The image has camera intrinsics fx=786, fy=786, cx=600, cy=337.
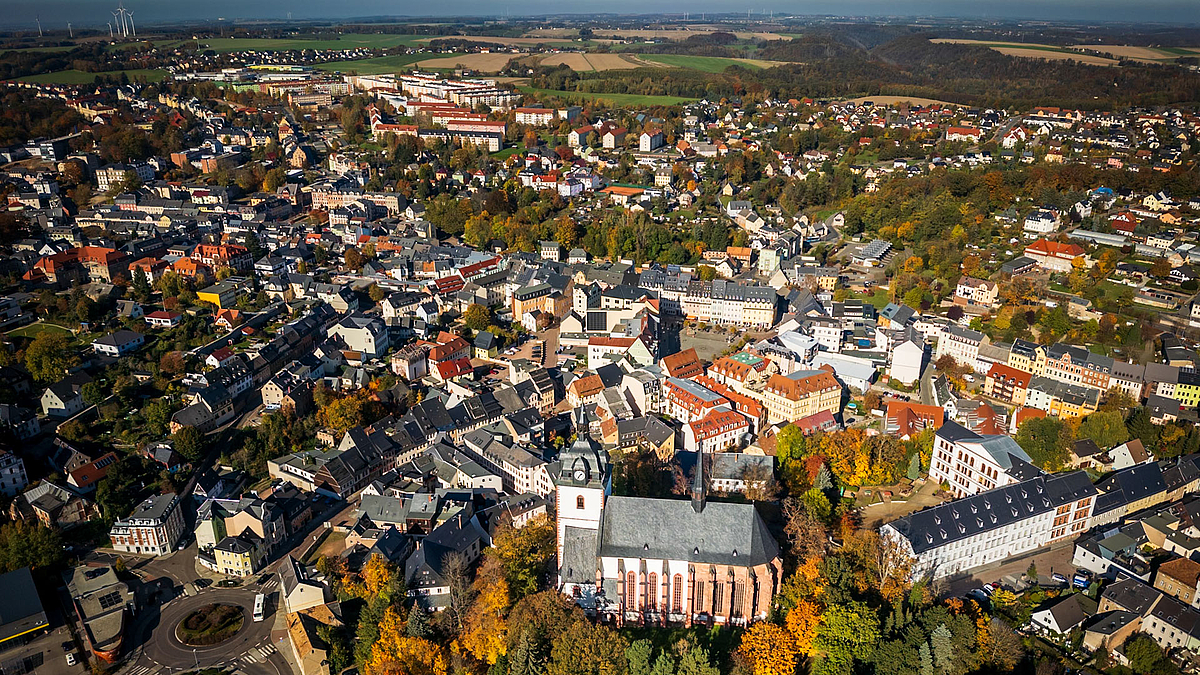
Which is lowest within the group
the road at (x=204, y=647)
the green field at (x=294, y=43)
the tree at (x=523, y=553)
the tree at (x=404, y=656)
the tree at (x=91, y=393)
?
the road at (x=204, y=647)

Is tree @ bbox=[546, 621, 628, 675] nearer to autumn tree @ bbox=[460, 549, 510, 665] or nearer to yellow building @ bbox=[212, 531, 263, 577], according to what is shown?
autumn tree @ bbox=[460, 549, 510, 665]

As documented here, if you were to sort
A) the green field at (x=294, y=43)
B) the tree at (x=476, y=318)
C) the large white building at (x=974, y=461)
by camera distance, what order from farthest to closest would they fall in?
the green field at (x=294, y=43)
the tree at (x=476, y=318)
the large white building at (x=974, y=461)

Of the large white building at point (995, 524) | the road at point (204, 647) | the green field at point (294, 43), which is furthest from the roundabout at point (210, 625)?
the green field at point (294, 43)

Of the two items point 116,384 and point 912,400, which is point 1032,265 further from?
point 116,384

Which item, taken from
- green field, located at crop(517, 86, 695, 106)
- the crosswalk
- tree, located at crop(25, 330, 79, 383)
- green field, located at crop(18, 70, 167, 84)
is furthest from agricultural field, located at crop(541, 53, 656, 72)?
the crosswalk

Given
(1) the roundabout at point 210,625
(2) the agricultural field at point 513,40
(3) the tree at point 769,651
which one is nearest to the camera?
(3) the tree at point 769,651

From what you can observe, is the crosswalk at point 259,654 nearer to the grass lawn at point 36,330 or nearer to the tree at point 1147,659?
the tree at point 1147,659
